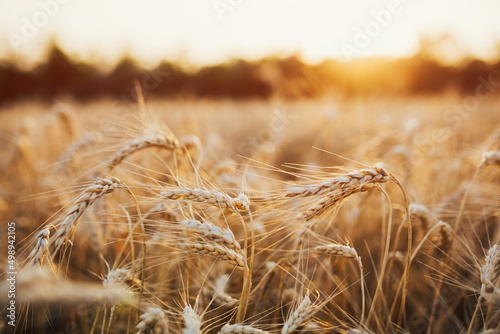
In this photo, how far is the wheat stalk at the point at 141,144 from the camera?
1347 millimetres

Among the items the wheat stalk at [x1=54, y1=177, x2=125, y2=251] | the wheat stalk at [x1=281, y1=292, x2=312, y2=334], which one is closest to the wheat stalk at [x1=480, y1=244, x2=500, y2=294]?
the wheat stalk at [x1=281, y1=292, x2=312, y2=334]

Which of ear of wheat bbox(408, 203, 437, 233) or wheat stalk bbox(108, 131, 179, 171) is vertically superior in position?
wheat stalk bbox(108, 131, 179, 171)

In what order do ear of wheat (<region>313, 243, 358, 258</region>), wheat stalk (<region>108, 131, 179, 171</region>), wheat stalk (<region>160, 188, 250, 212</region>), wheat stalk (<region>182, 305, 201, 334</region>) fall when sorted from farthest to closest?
wheat stalk (<region>108, 131, 179, 171</region>), ear of wheat (<region>313, 243, 358, 258</region>), wheat stalk (<region>160, 188, 250, 212</region>), wheat stalk (<region>182, 305, 201, 334</region>)

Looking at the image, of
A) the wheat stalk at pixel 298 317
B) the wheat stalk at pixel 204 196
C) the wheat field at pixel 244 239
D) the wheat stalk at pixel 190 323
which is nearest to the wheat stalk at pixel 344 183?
the wheat field at pixel 244 239

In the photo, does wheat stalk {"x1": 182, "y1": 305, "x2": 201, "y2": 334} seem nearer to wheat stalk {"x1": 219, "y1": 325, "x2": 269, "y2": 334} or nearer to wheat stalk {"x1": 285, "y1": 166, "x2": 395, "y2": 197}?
wheat stalk {"x1": 219, "y1": 325, "x2": 269, "y2": 334}

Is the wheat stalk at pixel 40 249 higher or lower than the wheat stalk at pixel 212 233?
higher

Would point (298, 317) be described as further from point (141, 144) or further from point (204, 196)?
point (141, 144)

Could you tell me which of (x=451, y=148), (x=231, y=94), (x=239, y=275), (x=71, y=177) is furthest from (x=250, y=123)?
(x=231, y=94)

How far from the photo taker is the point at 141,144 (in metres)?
1.37

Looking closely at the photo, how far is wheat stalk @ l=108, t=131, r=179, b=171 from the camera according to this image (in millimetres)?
1347

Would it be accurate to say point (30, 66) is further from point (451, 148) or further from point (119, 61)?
point (451, 148)

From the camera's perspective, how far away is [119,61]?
63.2 ft

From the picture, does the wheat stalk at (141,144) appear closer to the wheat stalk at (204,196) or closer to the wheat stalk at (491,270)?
the wheat stalk at (204,196)

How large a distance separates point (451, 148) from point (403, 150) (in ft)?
4.69
